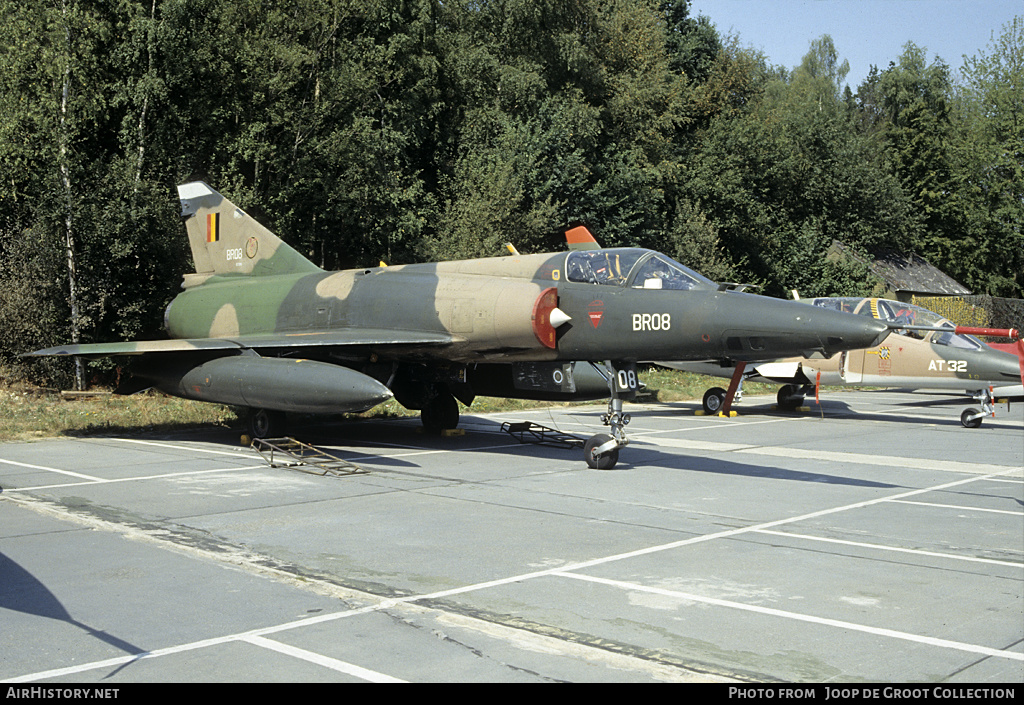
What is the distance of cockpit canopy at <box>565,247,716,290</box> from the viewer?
36.7 feet

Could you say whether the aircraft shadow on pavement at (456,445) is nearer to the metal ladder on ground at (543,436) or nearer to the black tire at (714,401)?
the metal ladder on ground at (543,436)

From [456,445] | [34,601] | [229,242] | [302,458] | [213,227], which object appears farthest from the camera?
[213,227]

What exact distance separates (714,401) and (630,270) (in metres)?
10.1

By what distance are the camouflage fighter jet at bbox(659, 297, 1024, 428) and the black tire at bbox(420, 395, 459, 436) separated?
4.83 m

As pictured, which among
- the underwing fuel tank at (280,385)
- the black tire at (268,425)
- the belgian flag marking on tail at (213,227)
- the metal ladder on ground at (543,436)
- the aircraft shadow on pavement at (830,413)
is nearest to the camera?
the underwing fuel tank at (280,385)

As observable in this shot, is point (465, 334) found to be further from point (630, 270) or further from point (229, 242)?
point (229, 242)

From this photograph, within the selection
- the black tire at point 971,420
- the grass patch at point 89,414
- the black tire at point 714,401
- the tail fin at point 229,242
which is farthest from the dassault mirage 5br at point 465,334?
the black tire at point 971,420

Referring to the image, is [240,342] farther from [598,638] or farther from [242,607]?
[598,638]

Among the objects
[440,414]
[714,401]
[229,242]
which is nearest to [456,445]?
[440,414]

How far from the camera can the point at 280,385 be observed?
12062 mm

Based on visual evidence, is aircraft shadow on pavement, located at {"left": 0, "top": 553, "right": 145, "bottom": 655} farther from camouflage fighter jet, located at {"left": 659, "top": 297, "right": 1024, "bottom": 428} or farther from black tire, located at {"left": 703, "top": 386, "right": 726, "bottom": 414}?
black tire, located at {"left": 703, "top": 386, "right": 726, "bottom": 414}

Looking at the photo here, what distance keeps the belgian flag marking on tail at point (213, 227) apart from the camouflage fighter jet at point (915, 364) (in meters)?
9.05

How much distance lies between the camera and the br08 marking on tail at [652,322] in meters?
10.8
